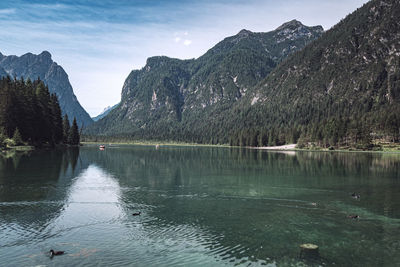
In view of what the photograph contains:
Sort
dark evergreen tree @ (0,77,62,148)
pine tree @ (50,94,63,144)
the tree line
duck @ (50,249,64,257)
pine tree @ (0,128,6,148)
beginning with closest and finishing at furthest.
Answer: duck @ (50,249,64,257), pine tree @ (0,128,6,148), the tree line, dark evergreen tree @ (0,77,62,148), pine tree @ (50,94,63,144)

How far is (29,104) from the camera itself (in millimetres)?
133125

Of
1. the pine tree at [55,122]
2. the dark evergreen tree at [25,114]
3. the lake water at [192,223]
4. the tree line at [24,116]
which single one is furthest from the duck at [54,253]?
the pine tree at [55,122]

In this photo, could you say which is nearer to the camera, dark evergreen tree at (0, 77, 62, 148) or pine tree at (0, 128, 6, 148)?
pine tree at (0, 128, 6, 148)

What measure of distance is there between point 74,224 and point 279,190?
36103 mm

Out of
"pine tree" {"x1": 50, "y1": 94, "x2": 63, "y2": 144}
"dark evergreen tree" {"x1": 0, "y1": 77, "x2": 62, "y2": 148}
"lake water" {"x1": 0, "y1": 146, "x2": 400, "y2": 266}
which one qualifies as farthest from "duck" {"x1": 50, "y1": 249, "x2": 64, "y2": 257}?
"pine tree" {"x1": 50, "y1": 94, "x2": 63, "y2": 144}

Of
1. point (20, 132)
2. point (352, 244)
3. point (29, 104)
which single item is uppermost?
point (29, 104)

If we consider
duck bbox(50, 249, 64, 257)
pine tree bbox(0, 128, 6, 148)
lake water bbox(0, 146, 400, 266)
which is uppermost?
pine tree bbox(0, 128, 6, 148)

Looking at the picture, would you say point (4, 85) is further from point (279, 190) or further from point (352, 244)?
point (352, 244)

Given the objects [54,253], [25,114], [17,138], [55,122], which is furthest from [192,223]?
[55,122]

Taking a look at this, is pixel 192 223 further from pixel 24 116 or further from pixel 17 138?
pixel 24 116

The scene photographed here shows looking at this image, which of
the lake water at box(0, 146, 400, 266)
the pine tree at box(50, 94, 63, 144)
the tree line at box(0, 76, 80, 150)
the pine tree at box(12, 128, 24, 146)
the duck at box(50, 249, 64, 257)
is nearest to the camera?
the duck at box(50, 249, 64, 257)

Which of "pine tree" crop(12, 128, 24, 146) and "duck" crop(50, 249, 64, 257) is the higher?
"pine tree" crop(12, 128, 24, 146)

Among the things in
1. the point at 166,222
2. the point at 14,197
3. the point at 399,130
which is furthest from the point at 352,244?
the point at 399,130

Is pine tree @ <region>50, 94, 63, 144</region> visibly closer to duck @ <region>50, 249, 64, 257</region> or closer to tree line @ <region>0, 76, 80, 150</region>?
tree line @ <region>0, 76, 80, 150</region>
